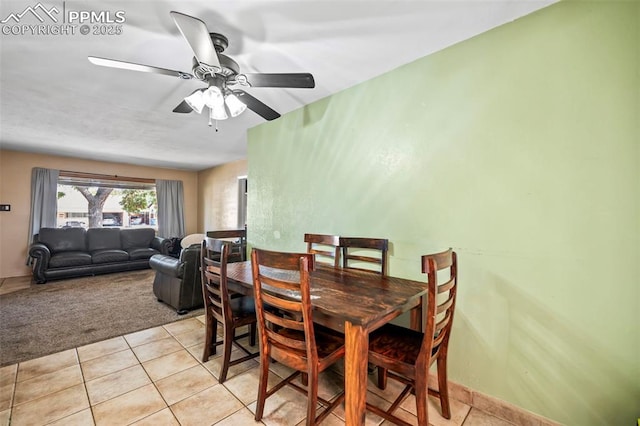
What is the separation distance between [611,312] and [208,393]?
2450mm

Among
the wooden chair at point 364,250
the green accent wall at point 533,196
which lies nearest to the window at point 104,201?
the wooden chair at point 364,250

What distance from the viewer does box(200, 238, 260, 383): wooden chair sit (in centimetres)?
193

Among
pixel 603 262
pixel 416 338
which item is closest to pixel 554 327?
pixel 603 262

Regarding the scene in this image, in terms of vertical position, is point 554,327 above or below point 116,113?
below

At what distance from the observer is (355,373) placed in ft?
4.12

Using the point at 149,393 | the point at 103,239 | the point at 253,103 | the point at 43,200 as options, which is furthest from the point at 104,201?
the point at 253,103

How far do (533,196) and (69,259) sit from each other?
6728 mm

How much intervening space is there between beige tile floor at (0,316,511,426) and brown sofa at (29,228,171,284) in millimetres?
3349

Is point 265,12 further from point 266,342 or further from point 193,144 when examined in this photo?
point 193,144

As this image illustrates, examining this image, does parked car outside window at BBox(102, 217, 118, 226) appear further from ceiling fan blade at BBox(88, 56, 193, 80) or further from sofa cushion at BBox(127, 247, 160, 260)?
ceiling fan blade at BBox(88, 56, 193, 80)

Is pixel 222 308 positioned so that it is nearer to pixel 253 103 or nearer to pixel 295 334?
pixel 295 334

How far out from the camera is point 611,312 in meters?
1.36

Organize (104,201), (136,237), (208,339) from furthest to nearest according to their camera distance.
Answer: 1. (104,201)
2. (136,237)
3. (208,339)

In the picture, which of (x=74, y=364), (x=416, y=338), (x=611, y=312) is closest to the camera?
(x=611, y=312)
